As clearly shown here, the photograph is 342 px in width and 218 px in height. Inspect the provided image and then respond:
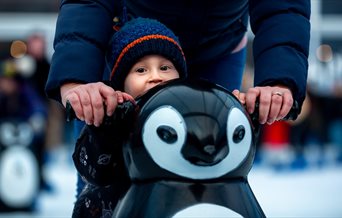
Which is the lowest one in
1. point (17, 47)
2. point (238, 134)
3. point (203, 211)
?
point (17, 47)

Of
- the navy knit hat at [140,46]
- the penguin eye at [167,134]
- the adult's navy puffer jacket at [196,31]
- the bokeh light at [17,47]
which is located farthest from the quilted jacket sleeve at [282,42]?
the bokeh light at [17,47]

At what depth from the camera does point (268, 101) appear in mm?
1295

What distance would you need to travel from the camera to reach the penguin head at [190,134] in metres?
1.20

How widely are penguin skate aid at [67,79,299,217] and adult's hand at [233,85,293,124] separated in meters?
0.05

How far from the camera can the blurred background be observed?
199 inches

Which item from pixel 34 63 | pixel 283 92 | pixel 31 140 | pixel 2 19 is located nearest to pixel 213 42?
pixel 283 92

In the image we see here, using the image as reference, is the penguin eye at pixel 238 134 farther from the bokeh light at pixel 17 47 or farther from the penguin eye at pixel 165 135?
the bokeh light at pixel 17 47

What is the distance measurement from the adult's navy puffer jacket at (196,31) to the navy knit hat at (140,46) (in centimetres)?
4

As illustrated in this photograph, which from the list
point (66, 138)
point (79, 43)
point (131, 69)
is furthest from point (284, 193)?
point (66, 138)

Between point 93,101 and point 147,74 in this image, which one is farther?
point 147,74

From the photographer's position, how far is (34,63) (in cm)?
610

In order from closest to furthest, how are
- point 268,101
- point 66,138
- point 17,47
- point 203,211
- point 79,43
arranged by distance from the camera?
point 203,211
point 268,101
point 79,43
point 66,138
point 17,47

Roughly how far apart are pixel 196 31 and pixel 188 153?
0.50 meters

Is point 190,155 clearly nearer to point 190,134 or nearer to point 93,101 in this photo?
point 190,134
